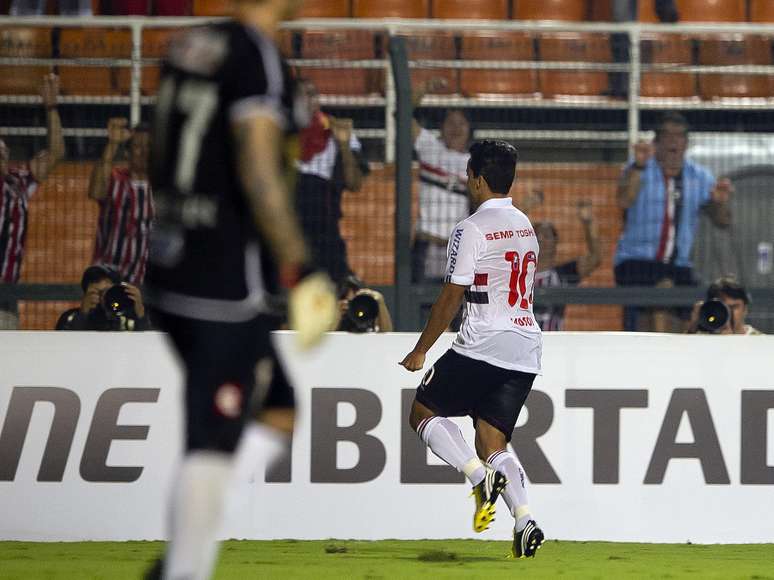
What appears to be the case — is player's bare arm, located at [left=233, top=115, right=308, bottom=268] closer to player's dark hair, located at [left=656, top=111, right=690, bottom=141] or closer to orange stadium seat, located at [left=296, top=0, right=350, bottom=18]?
player's dark hair, located at [left=656, top=111, right=690, bottom=141]

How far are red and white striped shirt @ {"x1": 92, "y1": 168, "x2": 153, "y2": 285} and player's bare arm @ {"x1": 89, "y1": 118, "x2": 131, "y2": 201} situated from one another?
0.14 feet

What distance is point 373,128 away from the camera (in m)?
9.70

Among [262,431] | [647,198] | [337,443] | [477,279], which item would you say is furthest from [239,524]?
[262,431]

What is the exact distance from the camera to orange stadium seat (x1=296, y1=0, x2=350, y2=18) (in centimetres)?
1346

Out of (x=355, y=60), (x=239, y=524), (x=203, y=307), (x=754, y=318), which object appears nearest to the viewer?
(x=203, y=307)

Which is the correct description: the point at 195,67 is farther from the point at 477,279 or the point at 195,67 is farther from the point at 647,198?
the point at 647,198

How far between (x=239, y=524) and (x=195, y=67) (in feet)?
15.4

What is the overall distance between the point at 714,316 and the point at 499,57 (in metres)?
2.88

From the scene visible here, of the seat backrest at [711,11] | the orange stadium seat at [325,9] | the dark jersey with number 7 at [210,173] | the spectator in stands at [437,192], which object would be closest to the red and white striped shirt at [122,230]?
the spectator in stands at [437,192]

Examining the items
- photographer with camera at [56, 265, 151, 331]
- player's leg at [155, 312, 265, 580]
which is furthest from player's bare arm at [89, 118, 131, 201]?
player's leg at [155, 312, 265, 580]

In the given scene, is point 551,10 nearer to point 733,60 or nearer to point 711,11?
point 711,11

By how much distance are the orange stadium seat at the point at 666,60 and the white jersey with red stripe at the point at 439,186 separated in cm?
174

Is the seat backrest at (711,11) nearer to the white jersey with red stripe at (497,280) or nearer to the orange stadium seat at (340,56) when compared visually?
the orange stadium seat at (340,56)

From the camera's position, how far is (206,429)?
3.80m
